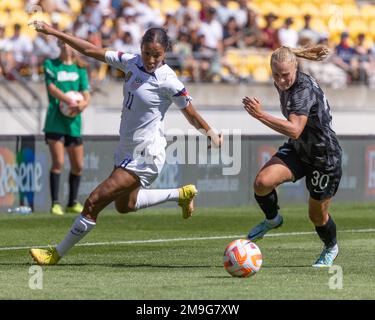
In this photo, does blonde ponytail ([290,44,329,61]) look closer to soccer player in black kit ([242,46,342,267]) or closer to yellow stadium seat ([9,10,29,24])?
soccer player in black kit ([242,46,342,267])

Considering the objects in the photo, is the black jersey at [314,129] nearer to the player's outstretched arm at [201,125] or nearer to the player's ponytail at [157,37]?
the player's outstretched arm at [201,125]

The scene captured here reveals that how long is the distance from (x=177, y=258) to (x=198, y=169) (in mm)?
8615

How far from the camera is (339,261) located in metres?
12.3

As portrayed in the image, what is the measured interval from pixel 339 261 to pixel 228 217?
253 inches

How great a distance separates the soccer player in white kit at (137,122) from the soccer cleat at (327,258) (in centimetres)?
157

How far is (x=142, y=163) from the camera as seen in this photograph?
11.5 meters

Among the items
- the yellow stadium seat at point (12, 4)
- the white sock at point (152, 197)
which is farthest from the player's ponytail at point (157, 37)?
the yellow stadium seat at point (12, 4)

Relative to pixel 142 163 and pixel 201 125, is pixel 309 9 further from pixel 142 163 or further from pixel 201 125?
pixel 142 163

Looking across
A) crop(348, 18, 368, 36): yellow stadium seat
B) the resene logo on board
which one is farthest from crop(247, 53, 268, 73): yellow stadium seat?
the resene logo on board

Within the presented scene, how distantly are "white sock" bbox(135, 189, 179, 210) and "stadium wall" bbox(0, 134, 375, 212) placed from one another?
6.80 meters

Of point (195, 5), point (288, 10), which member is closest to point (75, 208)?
point (195, 5)

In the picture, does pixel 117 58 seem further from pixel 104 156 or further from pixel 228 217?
pixel 104 156

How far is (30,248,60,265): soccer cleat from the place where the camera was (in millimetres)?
11398
